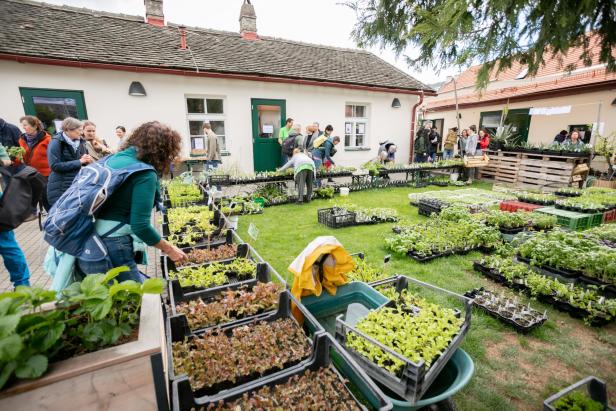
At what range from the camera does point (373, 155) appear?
13180 millimetres

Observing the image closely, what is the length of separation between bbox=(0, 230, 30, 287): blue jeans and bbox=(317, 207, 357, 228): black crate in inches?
187

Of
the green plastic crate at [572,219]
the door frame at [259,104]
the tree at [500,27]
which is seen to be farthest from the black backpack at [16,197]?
the green plastic crate at [572,219]

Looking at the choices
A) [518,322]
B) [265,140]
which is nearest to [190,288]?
[518,322]

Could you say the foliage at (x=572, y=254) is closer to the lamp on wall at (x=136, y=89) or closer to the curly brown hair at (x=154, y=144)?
the curly brown hair at (x=154, y=144)

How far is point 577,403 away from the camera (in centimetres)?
193

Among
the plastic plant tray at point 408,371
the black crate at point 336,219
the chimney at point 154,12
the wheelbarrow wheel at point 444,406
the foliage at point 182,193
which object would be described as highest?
the chimney at point 154,12

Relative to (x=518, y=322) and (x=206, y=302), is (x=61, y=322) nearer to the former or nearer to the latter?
(x=206, y=302)

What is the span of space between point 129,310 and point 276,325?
44.2 inches

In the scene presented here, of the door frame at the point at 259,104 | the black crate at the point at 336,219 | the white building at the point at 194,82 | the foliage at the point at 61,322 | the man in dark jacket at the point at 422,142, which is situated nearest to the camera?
the foliage at the point at 61,322

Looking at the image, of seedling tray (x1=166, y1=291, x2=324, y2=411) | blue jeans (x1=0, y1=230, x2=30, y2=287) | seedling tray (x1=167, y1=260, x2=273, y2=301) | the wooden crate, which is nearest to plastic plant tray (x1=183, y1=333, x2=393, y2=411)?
seedling tray (x1=166, y1=291, x2=324, y2=411)

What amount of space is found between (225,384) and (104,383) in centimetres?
87

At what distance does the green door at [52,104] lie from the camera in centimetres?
780

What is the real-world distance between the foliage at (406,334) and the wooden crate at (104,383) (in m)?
1.35

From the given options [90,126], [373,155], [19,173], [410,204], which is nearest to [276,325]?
[19,173]
